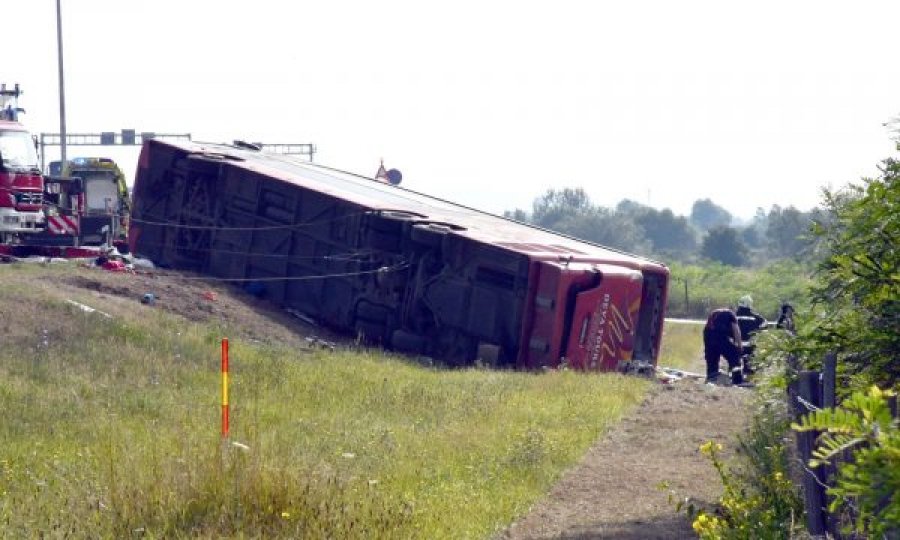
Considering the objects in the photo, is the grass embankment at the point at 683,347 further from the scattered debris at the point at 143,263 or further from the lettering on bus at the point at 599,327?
the scattered debris at the point at 143,263

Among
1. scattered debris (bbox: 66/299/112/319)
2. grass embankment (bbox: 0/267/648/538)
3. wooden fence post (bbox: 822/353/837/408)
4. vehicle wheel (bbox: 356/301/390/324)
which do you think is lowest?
vehicle wheel (bbox: 356/301/390/324)

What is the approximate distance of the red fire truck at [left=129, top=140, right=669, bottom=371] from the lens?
18.9 m

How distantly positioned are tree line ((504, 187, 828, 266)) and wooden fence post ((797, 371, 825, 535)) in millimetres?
54672

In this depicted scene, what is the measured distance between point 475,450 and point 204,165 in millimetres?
12841

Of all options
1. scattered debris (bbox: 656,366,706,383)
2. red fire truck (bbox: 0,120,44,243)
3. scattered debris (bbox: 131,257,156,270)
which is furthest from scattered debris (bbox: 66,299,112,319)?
red fire truck (bbox: 0,120,44,243)

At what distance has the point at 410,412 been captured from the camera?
13281mm

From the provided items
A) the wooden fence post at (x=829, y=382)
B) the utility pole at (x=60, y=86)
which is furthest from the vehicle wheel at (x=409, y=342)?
the utility pole at (x=60, y=86)

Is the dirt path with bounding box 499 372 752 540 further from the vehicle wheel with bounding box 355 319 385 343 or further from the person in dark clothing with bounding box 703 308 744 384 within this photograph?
the vehicle wheel with bounding box 355 319 385 343

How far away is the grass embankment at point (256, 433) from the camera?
25.0ft

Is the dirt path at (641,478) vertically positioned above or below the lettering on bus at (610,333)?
above

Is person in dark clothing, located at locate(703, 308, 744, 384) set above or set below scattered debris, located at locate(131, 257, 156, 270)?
above

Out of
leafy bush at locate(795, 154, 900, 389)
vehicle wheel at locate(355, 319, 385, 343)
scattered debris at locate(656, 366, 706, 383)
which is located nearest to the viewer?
leafy bush at locate(795, 154, 900, 389)

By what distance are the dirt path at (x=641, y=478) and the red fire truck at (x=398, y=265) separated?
3478 millimetres

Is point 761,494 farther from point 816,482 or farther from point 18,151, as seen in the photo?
point 18,151
